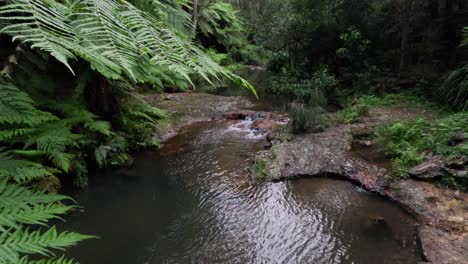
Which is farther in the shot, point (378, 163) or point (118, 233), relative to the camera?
point (378, 163)

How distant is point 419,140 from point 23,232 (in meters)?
6.13

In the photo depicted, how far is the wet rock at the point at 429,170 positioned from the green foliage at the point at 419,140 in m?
0.12

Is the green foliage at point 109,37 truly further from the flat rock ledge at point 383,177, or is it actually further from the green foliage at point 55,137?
the flat rock ledge at point 383,177

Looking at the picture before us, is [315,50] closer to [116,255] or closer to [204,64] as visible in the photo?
[116,255]

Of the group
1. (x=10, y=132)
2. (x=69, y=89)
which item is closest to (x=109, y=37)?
(x=10, y=132)

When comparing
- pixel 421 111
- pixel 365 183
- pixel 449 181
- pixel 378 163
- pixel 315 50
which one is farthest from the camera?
pixel 315 50

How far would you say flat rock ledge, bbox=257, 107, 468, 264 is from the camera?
3432 mm

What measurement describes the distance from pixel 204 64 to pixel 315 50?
37.2ft

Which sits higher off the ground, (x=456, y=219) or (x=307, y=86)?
(x=307, y=86)

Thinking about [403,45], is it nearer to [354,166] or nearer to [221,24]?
[354,166]

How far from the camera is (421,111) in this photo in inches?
275

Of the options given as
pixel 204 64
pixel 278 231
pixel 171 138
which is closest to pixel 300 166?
pixel 278 231

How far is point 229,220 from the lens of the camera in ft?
13.8

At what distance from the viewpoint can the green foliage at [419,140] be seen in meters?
4.78
